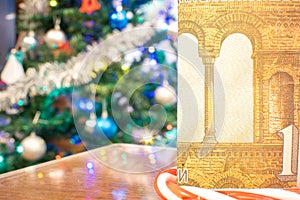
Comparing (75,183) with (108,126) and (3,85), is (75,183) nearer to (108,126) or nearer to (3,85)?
(108,126)

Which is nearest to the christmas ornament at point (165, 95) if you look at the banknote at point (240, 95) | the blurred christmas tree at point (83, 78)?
the blurred christmas tree at point (83, 78)

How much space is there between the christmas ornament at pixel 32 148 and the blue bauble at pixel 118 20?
2.07 ft

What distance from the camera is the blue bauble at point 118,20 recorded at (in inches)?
74.0

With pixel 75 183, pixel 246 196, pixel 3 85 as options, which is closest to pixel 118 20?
pixel 3 85

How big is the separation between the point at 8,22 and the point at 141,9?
2.79 ft

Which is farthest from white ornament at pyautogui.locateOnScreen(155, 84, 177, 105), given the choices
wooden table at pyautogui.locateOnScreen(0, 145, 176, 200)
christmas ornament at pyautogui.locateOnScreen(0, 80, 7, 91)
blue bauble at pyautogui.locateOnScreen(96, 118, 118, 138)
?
wooden table at pyautogui.locateOnScreen(0, 145, 176, 200)

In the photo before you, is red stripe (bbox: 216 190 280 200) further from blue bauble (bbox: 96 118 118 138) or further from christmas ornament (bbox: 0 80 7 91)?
christmas ornament (bbox: 0 80 7 91)

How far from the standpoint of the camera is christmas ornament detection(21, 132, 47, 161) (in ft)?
5.83

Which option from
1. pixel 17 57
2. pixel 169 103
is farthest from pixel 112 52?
pixel 17 57

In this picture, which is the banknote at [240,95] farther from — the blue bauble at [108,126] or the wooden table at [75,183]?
the blue bauble at [108,126]

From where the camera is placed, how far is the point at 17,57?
1903 mm

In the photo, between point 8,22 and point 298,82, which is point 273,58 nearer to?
point 298,82

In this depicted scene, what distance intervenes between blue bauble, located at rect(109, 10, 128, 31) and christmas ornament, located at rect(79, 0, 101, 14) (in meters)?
0.08

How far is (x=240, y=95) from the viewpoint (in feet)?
1.68
